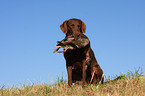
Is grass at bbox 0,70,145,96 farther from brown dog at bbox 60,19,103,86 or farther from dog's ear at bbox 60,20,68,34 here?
dog's ear at bbox 60,20,68,34

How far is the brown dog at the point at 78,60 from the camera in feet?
23.7

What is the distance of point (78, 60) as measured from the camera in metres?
7.35

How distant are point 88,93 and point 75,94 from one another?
46 cm

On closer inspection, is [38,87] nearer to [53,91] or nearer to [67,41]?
[53,91]

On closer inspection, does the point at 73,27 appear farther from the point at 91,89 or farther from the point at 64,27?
the point at 91,89

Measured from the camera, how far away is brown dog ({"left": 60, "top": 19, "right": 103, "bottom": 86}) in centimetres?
723

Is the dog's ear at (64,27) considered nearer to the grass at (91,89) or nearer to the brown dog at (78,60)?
the brown dog at (78,60)

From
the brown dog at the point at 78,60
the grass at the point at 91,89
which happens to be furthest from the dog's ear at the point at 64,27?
the grass at the point at 91,89

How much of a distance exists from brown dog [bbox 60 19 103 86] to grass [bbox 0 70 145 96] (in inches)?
15.8

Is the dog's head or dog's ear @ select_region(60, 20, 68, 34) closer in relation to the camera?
the dog's head

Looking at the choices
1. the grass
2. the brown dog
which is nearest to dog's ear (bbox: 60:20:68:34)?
the brown dog

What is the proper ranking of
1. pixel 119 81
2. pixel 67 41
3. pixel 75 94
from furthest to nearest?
1. pixel 119 81
2. pixel 67 41
3. pixel 75 94

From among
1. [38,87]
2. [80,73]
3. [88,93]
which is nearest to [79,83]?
[80,73]

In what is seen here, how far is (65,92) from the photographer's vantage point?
6.73 metres
